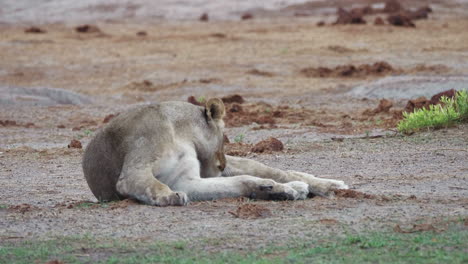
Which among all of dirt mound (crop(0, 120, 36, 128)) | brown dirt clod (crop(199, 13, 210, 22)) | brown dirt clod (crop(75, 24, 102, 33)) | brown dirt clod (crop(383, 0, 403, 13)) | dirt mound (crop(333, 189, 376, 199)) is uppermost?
dirt mound (crop(333, 189, 376, 199))

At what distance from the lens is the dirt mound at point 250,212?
584cm

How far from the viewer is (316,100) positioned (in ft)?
52.3

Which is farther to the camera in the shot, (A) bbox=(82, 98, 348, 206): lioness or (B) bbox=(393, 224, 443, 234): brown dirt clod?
(A) bbox=(82, 98, 348, 206): lioness

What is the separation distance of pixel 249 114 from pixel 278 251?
9020 millimetres

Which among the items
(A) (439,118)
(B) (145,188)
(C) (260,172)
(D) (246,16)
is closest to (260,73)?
(A) (439,118)

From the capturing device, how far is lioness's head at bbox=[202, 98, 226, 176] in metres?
6.68

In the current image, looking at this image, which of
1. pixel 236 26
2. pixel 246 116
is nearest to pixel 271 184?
pixel 246 116

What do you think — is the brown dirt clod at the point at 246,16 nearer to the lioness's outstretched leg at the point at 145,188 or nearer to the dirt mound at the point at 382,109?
the dirt mound at the point at 382,109

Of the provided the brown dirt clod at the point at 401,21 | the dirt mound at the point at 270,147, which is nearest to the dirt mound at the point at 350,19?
the brown dirt clod at the point at 401,21

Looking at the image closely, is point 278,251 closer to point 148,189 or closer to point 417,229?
point 417,229

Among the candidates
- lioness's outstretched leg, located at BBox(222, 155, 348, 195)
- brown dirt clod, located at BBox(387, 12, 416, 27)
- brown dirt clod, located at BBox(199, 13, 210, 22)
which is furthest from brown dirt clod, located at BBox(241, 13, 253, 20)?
lioness's outstretched leg, located at BBox(222, 155, 348, 195)

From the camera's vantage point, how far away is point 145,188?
20.1 ft

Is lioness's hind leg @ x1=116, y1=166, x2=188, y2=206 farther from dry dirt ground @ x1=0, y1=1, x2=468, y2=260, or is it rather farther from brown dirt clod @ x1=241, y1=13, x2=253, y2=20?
brown dirt clod @ x1=241, y1=13, x2=253, y2=20

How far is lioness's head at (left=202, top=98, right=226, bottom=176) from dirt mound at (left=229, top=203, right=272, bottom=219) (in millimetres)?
755
